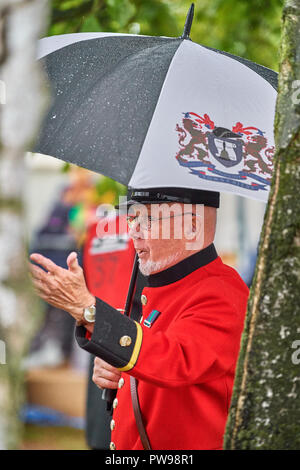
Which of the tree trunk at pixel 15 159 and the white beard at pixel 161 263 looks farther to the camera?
the white beard at pixel 161 263

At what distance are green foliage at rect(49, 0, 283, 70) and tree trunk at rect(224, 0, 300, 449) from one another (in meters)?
2.16

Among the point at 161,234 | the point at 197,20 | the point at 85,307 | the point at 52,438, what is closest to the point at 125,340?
the point at 85,307

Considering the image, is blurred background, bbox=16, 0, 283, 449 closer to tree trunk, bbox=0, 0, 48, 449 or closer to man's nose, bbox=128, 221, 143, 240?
man's nose, bbox=128, 221, 143, 240

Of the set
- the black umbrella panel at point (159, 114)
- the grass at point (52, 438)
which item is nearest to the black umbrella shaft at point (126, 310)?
the black umbrella panel at point (159, 114)

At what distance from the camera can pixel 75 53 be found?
267 cm

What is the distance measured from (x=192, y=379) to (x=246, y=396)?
45 cm

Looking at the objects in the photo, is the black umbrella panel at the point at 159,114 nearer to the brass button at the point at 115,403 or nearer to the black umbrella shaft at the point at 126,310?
the black umbrella shaft at the point at 126,310

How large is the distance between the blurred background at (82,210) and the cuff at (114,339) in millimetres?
1679

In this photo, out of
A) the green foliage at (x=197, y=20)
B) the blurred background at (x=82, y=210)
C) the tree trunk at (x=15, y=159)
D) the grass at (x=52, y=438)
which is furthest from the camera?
the grass at (x=52, y=438)

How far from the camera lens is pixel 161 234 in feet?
8.09

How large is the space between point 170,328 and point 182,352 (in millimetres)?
141

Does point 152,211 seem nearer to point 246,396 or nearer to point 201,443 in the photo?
point 201,443

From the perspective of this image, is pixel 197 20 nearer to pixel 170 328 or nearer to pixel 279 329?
pixel 170 328

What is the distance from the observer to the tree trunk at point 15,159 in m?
1.20
